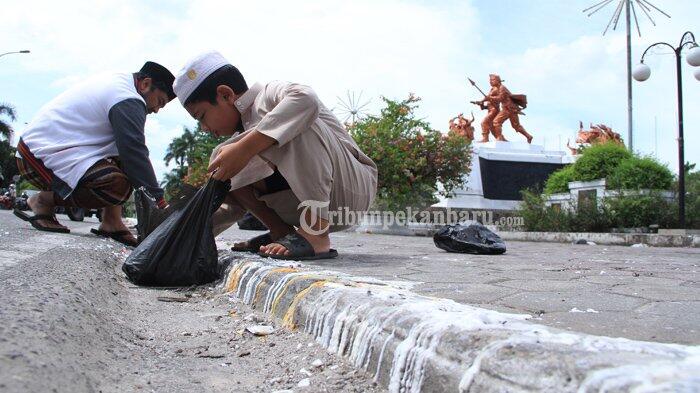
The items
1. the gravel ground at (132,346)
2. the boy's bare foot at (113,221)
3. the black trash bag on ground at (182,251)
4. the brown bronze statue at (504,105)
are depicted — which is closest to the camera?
the gravel ground at (132,346)

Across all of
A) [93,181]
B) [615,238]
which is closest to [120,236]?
[93,181]

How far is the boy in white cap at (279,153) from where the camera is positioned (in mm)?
2680

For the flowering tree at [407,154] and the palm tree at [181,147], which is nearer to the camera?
the flowering tree at [407,154]

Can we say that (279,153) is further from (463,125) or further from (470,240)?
(463,125)

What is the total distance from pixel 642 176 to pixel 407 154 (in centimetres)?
559

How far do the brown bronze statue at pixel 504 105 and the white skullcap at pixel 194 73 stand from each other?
21.2 meters

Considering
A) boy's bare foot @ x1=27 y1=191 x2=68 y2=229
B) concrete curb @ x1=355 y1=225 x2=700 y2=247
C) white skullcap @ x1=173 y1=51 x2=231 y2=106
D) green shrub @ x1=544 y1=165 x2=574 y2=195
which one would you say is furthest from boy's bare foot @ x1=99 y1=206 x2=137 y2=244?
green shrub @ x1=544 y1=165 x2=574 y2=195

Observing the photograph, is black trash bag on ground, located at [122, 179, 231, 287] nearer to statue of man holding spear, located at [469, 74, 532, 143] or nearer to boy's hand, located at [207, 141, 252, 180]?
boy's hand, located at [207, 141, 252, 180]

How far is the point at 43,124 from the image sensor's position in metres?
4.23

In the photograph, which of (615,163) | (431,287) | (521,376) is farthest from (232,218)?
(615,163)

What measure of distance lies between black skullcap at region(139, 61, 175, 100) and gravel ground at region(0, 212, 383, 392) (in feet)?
8.12

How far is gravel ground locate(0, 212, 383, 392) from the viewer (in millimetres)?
1065

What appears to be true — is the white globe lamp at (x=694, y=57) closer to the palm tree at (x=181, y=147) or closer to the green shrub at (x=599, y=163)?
the green shrub at (x=599, y=163)

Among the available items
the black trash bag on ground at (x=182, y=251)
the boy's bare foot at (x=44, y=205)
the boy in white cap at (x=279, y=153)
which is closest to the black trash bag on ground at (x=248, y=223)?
the boy in white cap at (x=279, y=153)
